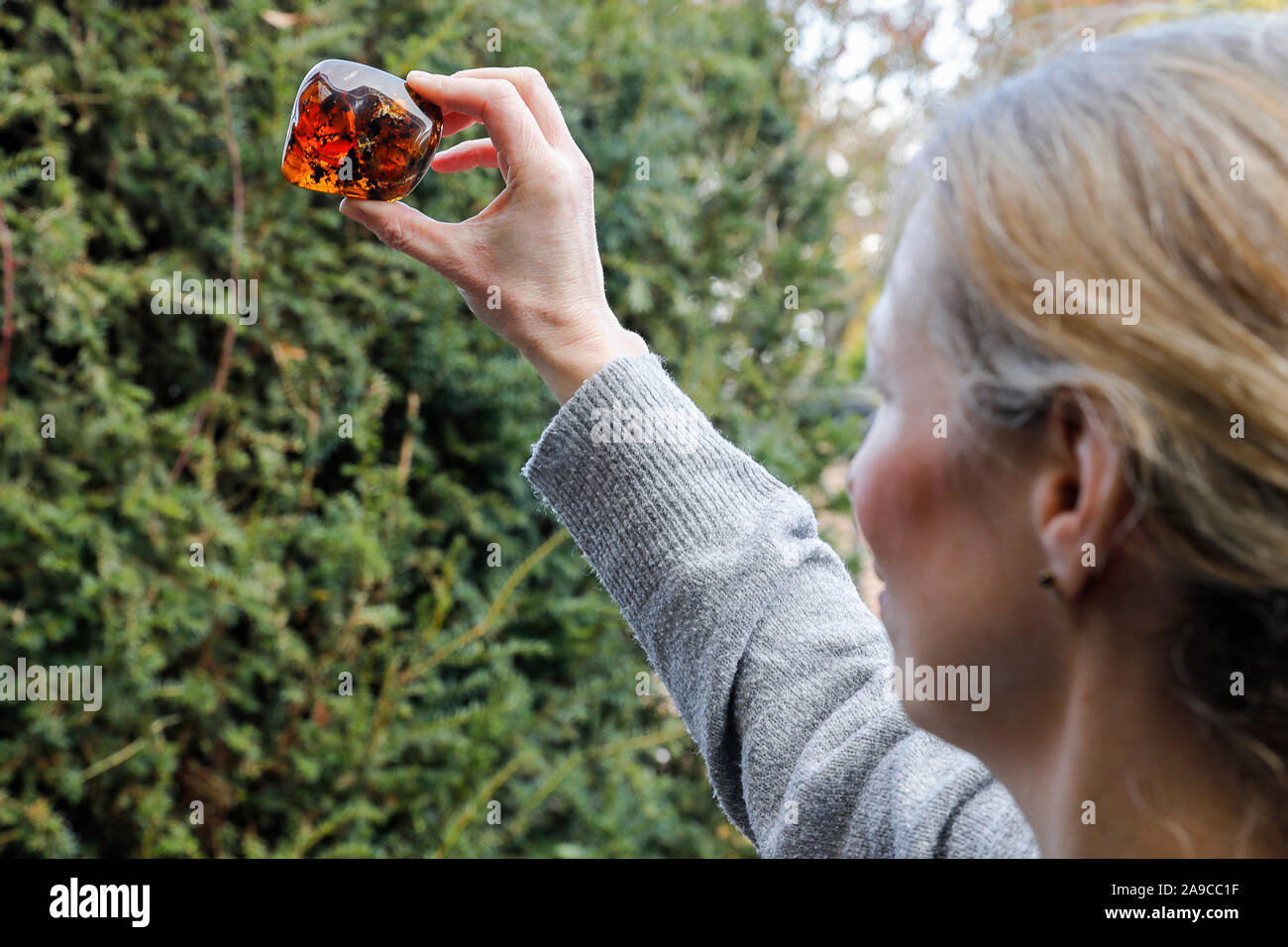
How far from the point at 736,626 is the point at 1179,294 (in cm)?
→ 50

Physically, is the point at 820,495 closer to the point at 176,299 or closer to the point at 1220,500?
the point at 176,299

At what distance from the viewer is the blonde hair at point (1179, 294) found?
0.53m

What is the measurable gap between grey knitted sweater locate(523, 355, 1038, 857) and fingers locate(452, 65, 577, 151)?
0.23 meters

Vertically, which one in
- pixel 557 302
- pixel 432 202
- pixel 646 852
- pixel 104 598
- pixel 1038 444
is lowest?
pixel 646 852

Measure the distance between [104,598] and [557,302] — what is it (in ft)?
3.46

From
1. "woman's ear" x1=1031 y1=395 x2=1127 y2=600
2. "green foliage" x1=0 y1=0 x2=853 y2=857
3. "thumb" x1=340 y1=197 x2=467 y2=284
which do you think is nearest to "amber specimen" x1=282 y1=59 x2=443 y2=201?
"thumb" x1=340 y1=197 x2=467 y2=284

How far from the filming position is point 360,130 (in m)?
0.92

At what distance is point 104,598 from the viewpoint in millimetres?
1559

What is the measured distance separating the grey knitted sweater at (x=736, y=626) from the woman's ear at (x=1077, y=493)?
1.17 feet

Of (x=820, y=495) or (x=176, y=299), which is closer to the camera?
(x=176, y=299)

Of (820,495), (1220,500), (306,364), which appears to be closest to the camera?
(1220,500)

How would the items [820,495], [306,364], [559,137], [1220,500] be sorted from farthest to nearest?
1. [820,495]
2. [306,364]
3. [559,137]
4. [1220,500]

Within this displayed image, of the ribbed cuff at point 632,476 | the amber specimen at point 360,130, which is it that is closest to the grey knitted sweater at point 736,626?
the ribbed cuff at point 632,476
